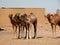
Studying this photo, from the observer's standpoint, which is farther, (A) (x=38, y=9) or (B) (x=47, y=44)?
(A) (x=38, y=9)

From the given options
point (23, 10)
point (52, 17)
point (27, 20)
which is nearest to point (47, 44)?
point (27, 20)

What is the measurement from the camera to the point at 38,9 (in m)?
44.5

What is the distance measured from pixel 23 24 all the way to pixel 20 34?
2.70 m

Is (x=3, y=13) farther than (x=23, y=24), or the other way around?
(x=3, y=13)

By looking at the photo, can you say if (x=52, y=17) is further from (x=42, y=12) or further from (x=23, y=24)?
(x=42, y=12)

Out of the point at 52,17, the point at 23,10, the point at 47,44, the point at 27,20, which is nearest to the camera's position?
the point at 47,44

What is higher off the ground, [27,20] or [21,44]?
[27,20]

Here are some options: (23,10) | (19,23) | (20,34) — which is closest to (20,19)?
(19,23)

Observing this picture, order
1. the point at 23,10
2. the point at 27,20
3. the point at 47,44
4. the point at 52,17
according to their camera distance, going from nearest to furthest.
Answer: the point at 47,44
the point at 27,20
the point at 52,17
the point at 23,10

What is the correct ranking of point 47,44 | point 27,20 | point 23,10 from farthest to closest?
point 23,10
point 27,20
point 47,44

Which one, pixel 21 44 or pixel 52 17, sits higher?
pixel 52 17

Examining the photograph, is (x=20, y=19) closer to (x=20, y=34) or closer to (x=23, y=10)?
(x=20, y=34)

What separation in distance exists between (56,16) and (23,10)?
72.9 ft

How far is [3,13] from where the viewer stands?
43812 mm
